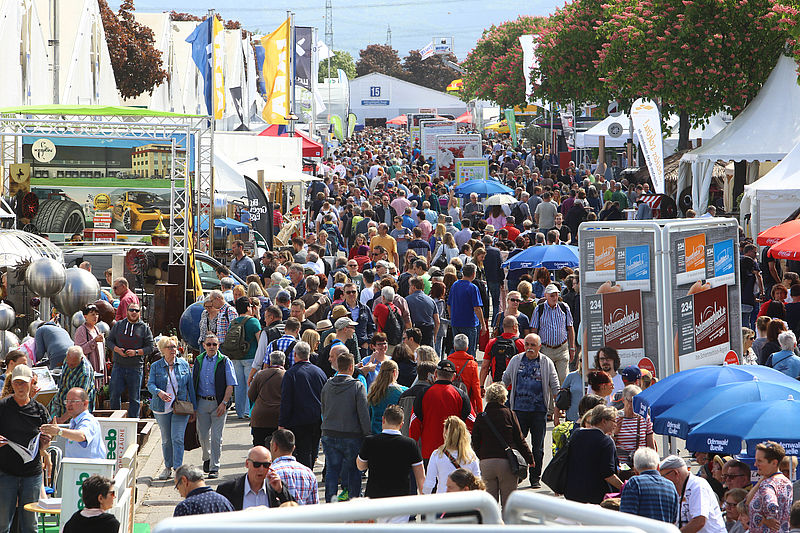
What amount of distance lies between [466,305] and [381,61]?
510 feet

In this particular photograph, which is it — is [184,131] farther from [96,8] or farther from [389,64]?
[389,64]

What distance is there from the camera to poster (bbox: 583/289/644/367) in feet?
36.4

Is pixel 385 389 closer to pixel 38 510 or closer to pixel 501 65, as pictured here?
pixel 38 510

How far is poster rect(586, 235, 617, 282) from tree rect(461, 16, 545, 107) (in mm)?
50762

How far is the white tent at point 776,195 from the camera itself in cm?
2148

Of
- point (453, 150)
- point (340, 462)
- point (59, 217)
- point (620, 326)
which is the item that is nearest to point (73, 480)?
point (340, 462)

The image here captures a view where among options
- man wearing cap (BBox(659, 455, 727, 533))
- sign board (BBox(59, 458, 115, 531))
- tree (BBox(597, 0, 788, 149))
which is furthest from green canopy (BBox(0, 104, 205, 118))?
tree (BBox(597, 0, 788, 149))

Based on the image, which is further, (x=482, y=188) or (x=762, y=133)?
(x=482, y=188)

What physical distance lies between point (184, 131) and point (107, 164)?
3487 mm

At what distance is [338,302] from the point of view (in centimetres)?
1394

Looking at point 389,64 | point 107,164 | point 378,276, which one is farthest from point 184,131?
point 389,64

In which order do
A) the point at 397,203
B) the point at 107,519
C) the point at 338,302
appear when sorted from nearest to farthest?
the point at 107,519
the point at 338,302
the point at 397,203

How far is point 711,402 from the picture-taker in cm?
848

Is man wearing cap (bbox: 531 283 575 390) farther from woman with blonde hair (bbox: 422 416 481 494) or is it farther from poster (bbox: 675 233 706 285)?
woman with blonde hair (bbox: 422 416 481 494)
